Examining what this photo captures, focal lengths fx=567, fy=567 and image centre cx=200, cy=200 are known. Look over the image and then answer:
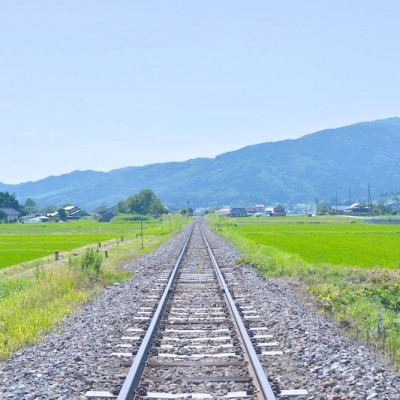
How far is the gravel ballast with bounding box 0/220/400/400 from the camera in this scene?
20.2 ft

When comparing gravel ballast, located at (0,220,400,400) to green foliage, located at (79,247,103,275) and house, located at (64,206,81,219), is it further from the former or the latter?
house, located at (64,206,81,219)

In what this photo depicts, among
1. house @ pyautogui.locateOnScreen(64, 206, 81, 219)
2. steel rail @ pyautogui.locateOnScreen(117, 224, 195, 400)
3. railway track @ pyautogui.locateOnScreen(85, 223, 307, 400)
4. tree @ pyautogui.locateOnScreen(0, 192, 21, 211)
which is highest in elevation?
tree @ pyautogui.locateOnScreen(0, 192, 21, 211)

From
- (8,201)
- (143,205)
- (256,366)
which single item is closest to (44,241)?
(256,366)

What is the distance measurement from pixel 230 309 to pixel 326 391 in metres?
5.11

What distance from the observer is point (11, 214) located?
482 feet

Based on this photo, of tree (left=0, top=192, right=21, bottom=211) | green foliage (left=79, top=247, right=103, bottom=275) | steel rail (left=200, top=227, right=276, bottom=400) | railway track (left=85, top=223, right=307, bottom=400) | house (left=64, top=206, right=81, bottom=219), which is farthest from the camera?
house (left=64, top=206, right=81, bottom=219)

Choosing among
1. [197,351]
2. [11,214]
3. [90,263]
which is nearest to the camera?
[197,351]

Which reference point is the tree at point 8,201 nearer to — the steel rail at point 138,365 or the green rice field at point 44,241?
the green rice field at point 44,241

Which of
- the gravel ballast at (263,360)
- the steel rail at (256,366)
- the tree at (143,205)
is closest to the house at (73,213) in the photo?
the tree at (143,205)

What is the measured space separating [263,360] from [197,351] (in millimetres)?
1027

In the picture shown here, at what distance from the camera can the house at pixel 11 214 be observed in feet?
465

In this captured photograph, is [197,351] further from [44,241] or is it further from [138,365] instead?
[44,241]

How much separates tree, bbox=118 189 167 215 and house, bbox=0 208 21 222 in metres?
29.1

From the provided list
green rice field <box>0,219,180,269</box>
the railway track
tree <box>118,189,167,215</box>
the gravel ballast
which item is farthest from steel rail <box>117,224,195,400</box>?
tree <box>118,189,167,215</box>
